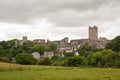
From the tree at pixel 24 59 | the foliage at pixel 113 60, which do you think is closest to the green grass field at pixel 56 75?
the foliage at pixel 113 60

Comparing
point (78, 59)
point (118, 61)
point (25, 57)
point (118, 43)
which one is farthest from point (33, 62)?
point (118, 43)

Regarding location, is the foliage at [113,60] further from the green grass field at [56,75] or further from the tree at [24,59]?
the green grass field at [56,75]

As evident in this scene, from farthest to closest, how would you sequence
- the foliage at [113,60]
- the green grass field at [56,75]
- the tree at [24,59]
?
1. the tree at [24,59]
2. the foliage at [113,60]
3. the green grass field at [56,75]

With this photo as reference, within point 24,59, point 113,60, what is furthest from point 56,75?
point 24,59

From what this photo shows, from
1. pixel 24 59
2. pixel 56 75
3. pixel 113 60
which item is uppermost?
pixel 24 59

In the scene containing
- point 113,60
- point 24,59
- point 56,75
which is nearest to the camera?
point 56,75

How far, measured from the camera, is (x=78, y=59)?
4513 inches

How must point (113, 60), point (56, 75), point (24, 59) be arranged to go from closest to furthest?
point (56, 75) < point (113, 60) < point (24, 59)

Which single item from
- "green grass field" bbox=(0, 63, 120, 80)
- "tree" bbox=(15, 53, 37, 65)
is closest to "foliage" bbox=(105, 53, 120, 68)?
"tree" bbox=(15, 53, 37, 65)

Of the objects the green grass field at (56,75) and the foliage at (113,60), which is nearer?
the green grass field at (56,75)

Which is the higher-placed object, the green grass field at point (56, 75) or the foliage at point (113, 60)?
the foliage at point (113, 60)

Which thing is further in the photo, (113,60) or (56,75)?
(113,60)

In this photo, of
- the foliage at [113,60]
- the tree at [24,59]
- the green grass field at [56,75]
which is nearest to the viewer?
the green grass field at [56,75]

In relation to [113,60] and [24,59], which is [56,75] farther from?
[24,59]
